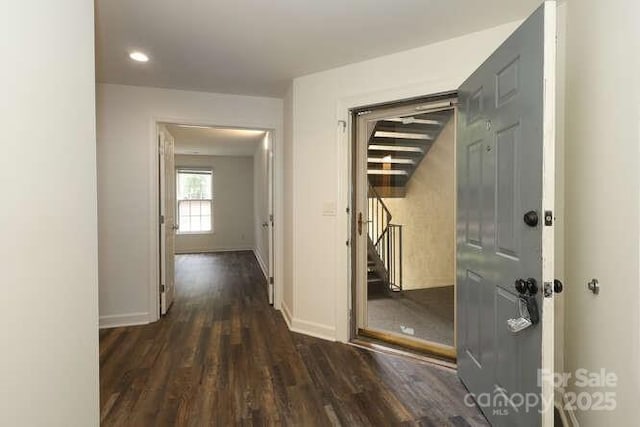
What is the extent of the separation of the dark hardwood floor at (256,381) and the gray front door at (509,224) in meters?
0.39

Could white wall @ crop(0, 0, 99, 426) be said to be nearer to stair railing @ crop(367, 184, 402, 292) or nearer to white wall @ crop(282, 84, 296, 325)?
white wall @ crop(282, 84, 296, 325)

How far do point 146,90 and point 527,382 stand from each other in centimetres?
388

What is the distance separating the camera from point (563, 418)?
165cm

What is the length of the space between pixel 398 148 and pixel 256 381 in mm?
2599

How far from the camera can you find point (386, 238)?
3.48 metres

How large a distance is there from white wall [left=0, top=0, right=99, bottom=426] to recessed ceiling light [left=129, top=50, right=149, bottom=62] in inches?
48.1

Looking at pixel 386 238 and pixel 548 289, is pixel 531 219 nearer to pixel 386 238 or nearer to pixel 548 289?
pixel 548 289

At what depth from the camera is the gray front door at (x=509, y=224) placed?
4.28 feet

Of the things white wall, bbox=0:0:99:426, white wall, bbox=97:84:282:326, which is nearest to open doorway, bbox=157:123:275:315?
white wall, bbox=97:84:282:326

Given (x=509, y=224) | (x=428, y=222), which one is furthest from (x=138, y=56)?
(x=428, y=222)

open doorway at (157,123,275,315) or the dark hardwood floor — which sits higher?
open doorway at (157,123,275,315)

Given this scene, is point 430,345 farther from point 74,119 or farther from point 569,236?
point 74,119

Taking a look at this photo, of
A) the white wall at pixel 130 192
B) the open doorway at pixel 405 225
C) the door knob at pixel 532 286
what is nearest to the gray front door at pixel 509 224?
the door knob at pixel 532 286

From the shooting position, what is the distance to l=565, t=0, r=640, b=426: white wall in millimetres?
1218
